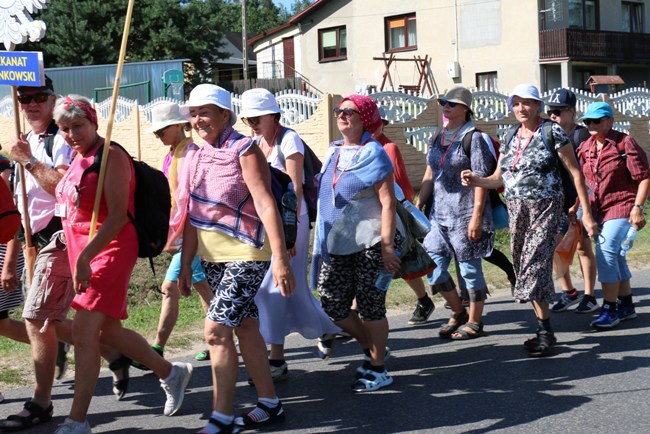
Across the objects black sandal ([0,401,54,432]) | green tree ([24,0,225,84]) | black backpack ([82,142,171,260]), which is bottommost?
black sandal ([0,401,54,432])

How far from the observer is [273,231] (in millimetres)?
4723

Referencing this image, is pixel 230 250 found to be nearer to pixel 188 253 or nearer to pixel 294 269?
pixel 188 253

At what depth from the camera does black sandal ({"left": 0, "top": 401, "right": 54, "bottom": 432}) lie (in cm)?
503

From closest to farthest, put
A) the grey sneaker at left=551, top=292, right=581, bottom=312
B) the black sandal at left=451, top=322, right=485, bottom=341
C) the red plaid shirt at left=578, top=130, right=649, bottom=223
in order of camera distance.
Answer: the black sandal at left=451, top=322, right=485, bottom=341
the red plaid shirt at left=578, top=130, right=649, bottom=223
the grey sneaker at left=551, top=292, right=581, bottom=312

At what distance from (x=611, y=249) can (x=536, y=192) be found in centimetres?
133

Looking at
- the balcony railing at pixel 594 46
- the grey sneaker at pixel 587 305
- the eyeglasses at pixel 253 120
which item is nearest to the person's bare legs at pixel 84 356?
the eyeglasses at pixel 253 120

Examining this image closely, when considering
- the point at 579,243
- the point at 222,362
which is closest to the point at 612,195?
the point at 579,243

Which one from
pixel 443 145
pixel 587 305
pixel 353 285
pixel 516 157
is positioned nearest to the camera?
pixel 353 285

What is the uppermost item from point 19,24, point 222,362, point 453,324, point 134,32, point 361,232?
point 134,32

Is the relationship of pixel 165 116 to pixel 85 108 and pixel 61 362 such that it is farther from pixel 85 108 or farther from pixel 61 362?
pixel 61 362

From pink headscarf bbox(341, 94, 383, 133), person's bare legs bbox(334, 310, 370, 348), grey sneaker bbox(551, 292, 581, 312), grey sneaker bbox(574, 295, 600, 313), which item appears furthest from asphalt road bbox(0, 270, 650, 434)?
pink headscarf bbox(341, 94, 383, 133)

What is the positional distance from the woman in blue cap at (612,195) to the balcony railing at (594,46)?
26.2 meters

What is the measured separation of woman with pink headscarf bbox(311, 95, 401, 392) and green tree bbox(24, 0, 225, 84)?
111 ft

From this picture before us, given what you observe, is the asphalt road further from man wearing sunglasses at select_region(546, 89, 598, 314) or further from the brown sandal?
man wearing sunglasses at select_region(546, 89, 598, 314)
